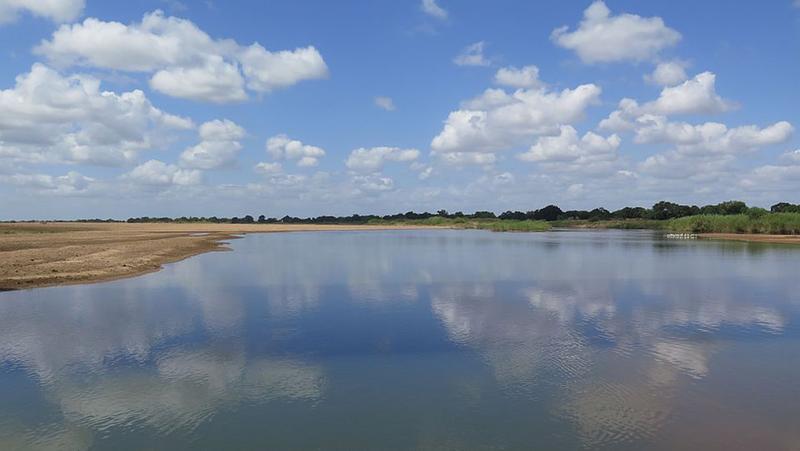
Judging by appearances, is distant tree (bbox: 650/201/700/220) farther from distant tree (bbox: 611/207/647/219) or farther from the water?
the water

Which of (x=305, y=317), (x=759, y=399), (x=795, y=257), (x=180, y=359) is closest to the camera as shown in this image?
(x=759, y=399)

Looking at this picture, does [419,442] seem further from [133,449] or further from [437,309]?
[437,309]

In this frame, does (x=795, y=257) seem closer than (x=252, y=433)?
No

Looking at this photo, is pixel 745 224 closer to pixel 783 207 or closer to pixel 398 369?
pixel 783 207

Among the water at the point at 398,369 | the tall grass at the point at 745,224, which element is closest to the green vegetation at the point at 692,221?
the tall grass at the point at 745,224

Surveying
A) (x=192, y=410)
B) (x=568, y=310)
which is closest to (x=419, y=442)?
(x=192, y=410)

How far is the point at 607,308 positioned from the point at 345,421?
47.9 ft

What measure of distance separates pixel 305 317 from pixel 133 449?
34.3ft

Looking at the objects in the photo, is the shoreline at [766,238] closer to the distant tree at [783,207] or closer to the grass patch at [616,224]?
the distant tree at [783,207]

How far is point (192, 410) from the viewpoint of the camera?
34.3ft

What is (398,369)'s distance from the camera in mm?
13102

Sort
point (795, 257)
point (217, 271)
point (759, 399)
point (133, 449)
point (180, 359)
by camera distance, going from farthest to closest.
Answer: point (795, 257)
point (217, 271)
point (180, 359)
point (759, 399)
point (133, 449)

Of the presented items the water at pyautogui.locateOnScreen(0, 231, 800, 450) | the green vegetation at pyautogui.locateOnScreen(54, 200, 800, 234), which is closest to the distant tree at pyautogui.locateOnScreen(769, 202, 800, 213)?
the green vegetation at pyautogui.locateOnScreen(54, 200, 800, 234)

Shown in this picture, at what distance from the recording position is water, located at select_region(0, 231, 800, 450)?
373 inches
